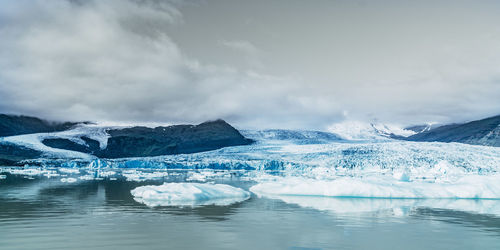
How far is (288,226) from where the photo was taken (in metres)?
13.2

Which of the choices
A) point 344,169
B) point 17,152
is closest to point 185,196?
point 344,169

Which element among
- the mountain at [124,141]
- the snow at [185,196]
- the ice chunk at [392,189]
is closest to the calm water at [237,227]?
the snow at [185,196]

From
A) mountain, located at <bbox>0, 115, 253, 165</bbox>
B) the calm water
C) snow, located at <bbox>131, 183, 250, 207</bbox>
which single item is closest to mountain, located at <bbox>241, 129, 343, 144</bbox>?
mountain, located at <bbox>0, 115, 253, 165</bbox>

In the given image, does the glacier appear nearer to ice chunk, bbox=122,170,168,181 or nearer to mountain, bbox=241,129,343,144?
ice chunk, bbox=122,170,168,181

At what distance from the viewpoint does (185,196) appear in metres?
20.5

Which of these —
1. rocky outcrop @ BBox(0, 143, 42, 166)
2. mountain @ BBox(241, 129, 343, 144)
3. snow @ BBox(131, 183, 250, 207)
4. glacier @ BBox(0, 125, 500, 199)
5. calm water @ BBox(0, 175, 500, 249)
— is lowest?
calm water @ BBox(0, 175, 500, 249)

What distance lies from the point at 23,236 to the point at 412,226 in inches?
488

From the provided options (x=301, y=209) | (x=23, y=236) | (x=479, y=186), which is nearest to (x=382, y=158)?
(x=479, y=186)

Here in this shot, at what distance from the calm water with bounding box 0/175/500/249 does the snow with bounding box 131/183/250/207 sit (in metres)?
1.77

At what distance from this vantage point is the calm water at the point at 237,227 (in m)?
10.2

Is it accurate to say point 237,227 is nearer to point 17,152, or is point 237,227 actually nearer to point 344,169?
point 344,169

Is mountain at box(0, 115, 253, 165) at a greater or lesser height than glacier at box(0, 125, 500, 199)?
greater

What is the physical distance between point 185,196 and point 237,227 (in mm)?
8359

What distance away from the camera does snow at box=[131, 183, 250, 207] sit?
19.6 meters
